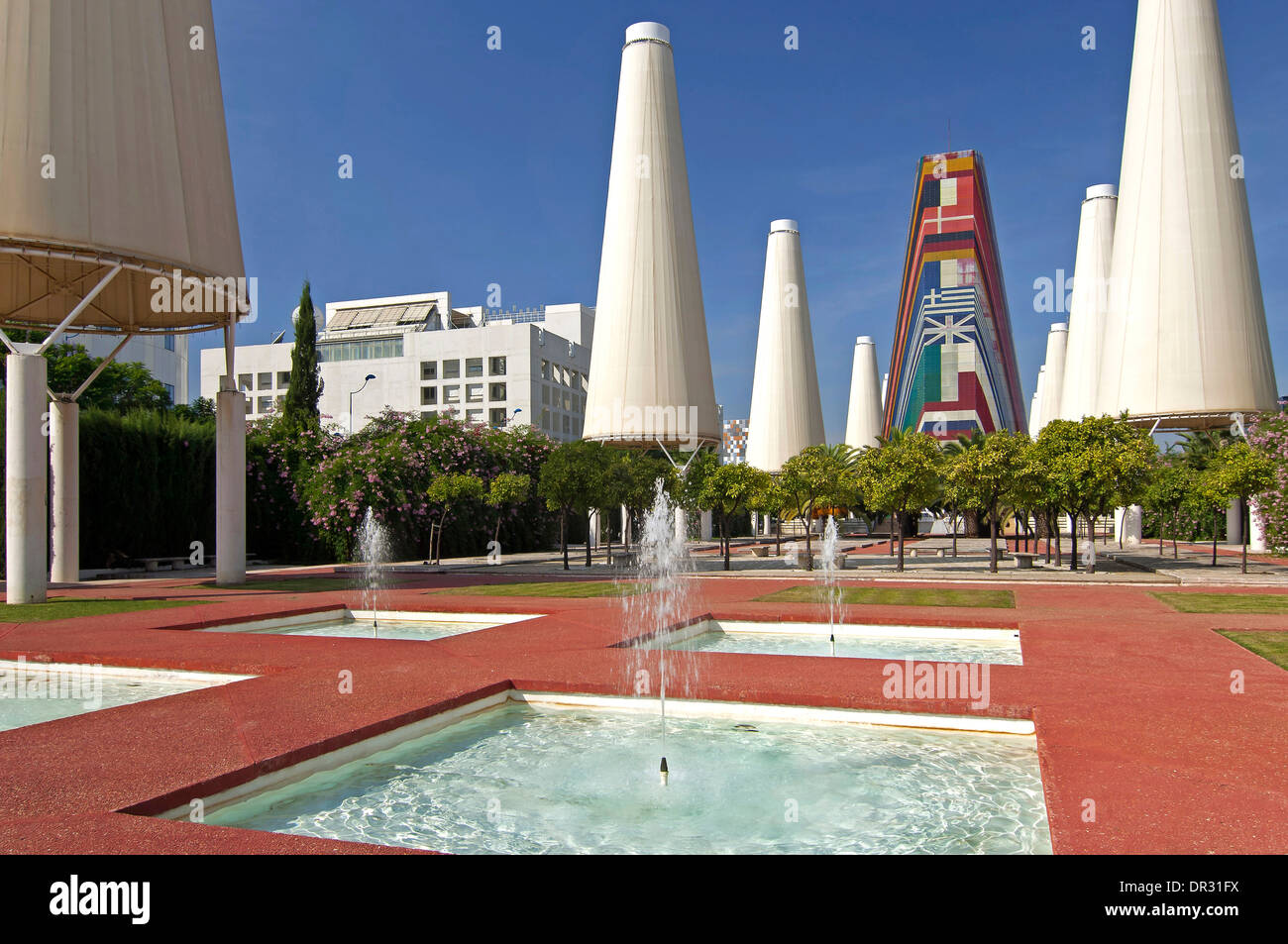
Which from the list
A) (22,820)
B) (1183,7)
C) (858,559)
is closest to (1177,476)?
(858,559)

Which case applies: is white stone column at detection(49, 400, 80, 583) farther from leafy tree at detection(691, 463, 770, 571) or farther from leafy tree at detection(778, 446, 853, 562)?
leafy tree at detection(778, 446, 853, 562)

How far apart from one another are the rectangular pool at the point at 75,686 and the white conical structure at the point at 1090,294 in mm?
47257

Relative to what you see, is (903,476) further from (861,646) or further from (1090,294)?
(1090,294)

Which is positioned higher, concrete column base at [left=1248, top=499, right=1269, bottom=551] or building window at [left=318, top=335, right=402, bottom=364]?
building window at [left=318, top=335, right=402, bottom=364]

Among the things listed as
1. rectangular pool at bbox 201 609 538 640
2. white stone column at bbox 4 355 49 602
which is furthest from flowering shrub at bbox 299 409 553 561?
rectangular pool at bbox 201 609 538 640

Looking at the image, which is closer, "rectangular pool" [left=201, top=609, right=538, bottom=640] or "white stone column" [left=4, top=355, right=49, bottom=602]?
"rectangular pool" [left=201, top=609, right=538, bottom=640]

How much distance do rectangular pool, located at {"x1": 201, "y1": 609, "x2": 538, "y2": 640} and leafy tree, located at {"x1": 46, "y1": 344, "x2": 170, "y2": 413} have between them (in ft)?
85.6

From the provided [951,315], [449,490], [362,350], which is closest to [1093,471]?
[449,490]

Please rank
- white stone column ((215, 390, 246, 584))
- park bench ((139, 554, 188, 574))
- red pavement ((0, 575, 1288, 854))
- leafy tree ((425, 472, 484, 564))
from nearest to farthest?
red pavement ((0, 575, 1288, 854)) < white stone column ((215, 390, 246, 584)) < park bench ((139, 554, 188, 574)) < leafy tree ((425, 472, 484, 564))

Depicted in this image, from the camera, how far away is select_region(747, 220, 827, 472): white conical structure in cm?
5112

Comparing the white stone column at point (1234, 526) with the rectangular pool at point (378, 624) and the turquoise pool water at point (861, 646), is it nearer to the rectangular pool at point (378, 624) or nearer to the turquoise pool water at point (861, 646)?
the turquoise pool water at point (861, 646)
